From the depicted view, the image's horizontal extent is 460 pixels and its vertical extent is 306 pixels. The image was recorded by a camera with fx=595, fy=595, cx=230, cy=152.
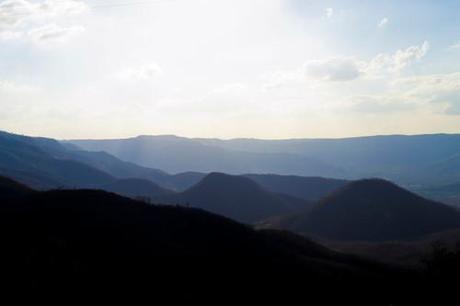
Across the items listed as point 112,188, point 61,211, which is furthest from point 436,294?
point 112,188

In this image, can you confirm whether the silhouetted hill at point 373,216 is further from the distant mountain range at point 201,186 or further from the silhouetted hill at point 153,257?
the silhouetted hill at point 153,257

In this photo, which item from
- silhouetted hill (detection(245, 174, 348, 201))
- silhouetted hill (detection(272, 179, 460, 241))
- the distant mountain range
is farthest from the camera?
silhouetted hill (detection(245, 174, 348, 201))

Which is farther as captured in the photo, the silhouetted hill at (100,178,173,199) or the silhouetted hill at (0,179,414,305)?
the silhouetted hill at (100,178,173,199)

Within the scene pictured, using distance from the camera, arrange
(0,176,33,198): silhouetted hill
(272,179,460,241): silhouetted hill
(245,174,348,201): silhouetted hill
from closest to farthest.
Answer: (0,176,33,198): silhouetted hill < (272,179,460,241): silhouetted hill < (245,174,348,201): silhouetted hill

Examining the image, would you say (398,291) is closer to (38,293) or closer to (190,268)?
(190,268)

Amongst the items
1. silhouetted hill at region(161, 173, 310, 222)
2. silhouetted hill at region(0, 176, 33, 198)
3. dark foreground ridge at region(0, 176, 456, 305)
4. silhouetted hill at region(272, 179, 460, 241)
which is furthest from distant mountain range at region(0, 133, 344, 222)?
dark foreground ridge at region(0, 176, 456, 305)

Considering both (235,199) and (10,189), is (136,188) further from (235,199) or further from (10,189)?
(10,189)

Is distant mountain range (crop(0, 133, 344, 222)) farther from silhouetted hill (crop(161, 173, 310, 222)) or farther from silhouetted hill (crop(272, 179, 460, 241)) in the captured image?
silhouetted hill (crop(272, 179, 460, 241))

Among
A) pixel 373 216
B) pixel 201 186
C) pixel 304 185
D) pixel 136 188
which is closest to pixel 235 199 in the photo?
pixel 201 186

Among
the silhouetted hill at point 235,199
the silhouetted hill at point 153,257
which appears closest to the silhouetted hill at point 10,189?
the silhouetted hill at point 153,257

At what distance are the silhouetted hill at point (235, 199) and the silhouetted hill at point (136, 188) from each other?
60.9 ft

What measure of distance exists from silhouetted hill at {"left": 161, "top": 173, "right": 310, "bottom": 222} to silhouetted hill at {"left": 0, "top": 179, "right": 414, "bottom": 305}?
69.2 metres

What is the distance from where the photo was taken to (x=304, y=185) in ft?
572

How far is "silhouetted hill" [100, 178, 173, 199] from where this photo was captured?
493 ft
